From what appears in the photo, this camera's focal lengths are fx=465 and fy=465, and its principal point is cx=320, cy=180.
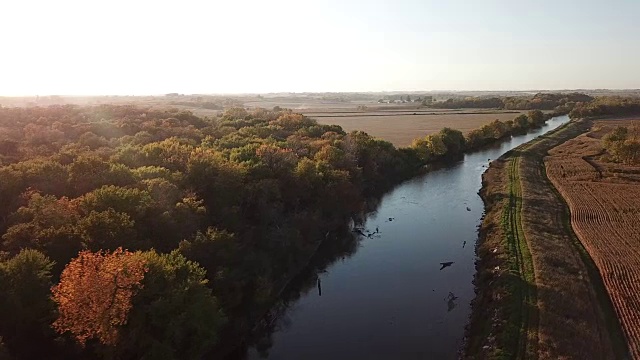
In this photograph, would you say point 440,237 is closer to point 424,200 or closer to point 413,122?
point 424,200

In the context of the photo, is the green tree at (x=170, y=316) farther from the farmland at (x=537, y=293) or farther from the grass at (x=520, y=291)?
the grass at (x=520, y=291)

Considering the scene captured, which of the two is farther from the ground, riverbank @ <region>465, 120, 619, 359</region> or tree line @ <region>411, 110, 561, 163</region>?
tree line @ <region>411, 110, 561, 163</region>

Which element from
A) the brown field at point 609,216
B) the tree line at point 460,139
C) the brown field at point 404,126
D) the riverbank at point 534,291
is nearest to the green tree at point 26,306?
the riverbank at point 534,291

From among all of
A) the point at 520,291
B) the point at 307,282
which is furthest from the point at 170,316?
the point at 520,291

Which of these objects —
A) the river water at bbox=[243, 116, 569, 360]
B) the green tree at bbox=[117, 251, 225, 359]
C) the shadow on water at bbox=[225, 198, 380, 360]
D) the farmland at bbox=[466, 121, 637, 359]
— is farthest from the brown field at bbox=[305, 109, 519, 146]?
the green tree at bbox=[117, 251, 225, 359]

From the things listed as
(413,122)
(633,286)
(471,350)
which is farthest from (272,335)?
(413,122)

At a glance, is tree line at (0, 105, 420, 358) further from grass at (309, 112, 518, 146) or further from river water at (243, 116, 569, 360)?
grass at (309, 112, 518, 146)

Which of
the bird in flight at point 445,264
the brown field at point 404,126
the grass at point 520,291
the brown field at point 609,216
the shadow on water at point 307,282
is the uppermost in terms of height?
the brown field at point 404,126
